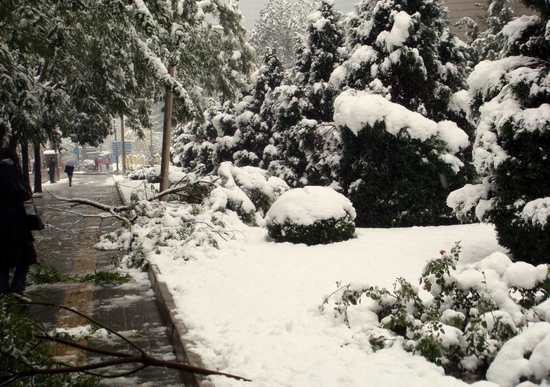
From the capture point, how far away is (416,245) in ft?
29.3

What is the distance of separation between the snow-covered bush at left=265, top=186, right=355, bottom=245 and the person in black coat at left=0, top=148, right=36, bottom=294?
4.52 m

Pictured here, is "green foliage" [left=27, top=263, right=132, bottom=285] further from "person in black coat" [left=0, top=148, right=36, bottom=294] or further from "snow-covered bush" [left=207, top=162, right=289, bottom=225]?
"snow-covered bush" [left=207, top=162, right=289, bottom=225]

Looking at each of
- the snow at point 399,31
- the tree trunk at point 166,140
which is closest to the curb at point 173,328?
the tree trunk at point 166,140

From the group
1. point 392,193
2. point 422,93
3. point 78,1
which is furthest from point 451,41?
point 78,1

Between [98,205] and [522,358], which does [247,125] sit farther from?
[522,358]

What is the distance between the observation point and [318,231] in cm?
932

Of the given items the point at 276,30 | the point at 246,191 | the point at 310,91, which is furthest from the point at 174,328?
the point at 276,30

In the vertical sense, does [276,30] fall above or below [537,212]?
above

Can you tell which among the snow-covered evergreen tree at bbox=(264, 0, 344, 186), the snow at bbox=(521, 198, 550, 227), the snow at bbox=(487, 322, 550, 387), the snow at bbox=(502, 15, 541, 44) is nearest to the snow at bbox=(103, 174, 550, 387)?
the snow at bbox=(487, 322, 550, 387)

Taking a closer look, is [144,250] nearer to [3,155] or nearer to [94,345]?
[3,155]

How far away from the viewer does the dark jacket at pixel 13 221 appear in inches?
241

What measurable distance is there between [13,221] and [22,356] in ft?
12.4

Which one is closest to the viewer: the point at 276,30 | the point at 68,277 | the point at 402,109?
the point at 68,277

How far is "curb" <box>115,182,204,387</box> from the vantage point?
4.01m
